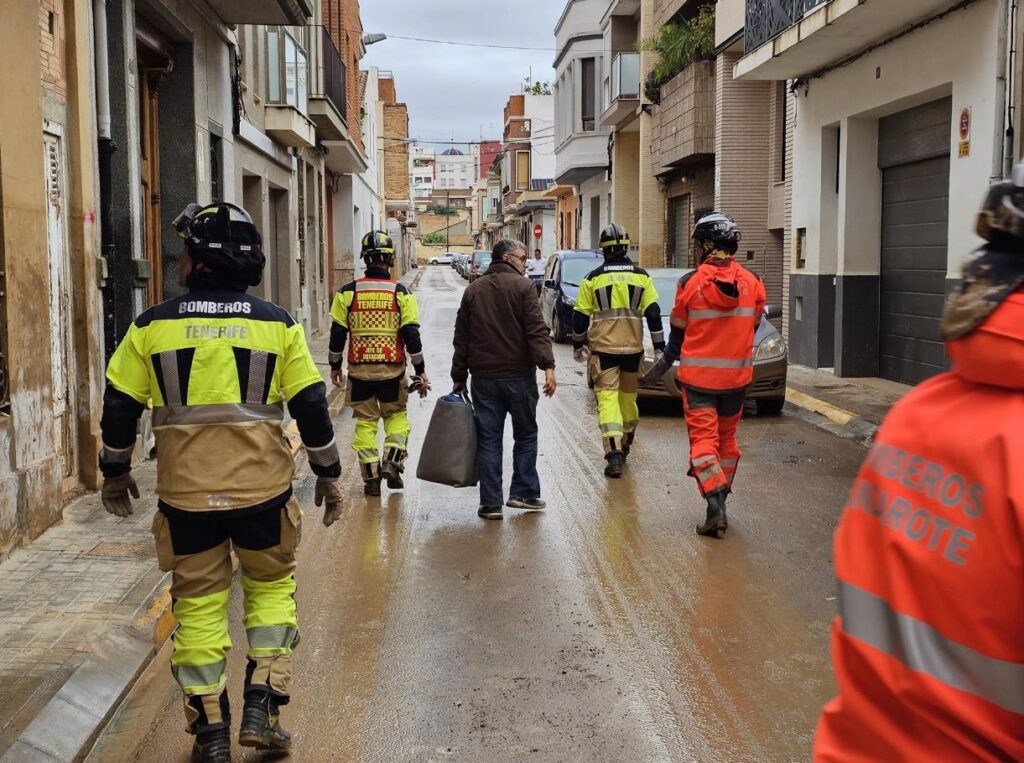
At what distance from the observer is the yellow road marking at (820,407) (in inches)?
468

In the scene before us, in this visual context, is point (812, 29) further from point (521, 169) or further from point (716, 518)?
point (521, 169)

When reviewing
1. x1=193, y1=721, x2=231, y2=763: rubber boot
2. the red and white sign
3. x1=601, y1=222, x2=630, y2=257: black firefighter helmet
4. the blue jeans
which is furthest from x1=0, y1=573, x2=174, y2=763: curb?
the red and white sign

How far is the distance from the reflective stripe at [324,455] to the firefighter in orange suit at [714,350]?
332cm

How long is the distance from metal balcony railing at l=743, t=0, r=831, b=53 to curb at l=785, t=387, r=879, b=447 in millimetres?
4585

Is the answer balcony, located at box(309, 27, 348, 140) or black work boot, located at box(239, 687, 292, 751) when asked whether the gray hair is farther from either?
balcony, located at box(309, 27, 348, 140)

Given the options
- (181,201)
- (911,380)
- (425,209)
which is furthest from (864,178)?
(425,209)

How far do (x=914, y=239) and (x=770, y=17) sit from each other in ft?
12.2

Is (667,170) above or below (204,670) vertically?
above

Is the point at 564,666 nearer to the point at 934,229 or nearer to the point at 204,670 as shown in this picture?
the point at 204,670

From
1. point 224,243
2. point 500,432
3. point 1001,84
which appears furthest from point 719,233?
point 1001,84

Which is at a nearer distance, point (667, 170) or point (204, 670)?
point (204, 670)

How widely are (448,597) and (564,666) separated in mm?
1181

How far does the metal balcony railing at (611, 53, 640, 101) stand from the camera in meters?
29.5

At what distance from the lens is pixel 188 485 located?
154 inches
